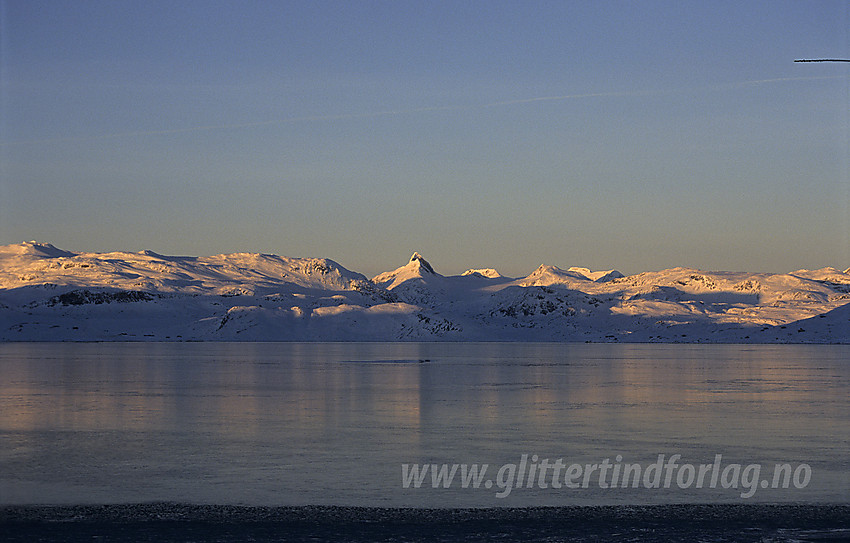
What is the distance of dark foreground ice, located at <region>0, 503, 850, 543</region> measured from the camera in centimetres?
1817

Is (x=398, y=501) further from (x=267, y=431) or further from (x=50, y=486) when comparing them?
(x=267, y=431)

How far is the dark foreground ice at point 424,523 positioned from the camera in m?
18.2

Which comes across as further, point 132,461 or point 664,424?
point 664,424

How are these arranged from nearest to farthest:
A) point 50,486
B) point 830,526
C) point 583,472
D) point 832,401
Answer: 1. point 830,526
2. point 50,486
3. point 583,472
4. point 832,401

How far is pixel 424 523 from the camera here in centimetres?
1947

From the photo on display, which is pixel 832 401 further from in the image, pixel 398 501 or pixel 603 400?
pixel 398 501

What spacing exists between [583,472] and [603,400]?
84.1 feet

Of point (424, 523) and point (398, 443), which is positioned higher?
point (424, 523)

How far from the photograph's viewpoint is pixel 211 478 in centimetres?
2466

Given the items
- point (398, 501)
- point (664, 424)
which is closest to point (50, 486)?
point (398, 501)

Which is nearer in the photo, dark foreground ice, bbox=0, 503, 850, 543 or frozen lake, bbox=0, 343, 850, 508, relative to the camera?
dark foreground ice, bbox=0, 503, 850, 543

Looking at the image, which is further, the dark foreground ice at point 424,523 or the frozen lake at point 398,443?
the frozen lake at point 398,443

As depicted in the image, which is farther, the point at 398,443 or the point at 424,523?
the point at 398,443

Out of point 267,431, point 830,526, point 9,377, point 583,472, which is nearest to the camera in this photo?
point 830,526
